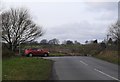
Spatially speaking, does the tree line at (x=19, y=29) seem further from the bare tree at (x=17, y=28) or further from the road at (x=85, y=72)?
the road at (x=85, y=72)

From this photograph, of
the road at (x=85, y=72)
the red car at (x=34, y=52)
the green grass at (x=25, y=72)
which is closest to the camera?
the green grass at (x=25, y=72)

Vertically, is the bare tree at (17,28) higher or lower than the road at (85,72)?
higher

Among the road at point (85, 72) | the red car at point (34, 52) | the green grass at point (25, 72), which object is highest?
the red car at point (34, 52)

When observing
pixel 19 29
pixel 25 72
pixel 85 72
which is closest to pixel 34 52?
pixel 19 29

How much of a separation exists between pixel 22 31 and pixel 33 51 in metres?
13.6

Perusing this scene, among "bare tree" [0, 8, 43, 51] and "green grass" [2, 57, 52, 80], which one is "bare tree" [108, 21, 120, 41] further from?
"green grass" [2, 57, 52, 80]

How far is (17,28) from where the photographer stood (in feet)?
232

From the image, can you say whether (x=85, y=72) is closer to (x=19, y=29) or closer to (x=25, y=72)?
(x=25, y=72)

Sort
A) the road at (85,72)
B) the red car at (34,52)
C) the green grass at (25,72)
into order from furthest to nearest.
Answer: the red car at (34,52)
the road at (85,72)
the green grass at (25,72)

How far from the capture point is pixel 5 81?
49.7 feet

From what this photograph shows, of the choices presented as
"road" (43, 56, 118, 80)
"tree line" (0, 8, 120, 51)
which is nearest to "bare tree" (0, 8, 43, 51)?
"tree line" (0, 8, 120, 51)

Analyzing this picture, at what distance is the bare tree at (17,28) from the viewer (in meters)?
69.1

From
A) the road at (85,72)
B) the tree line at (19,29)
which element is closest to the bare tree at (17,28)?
the tree line at (19,29)

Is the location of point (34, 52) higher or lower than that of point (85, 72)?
higher
